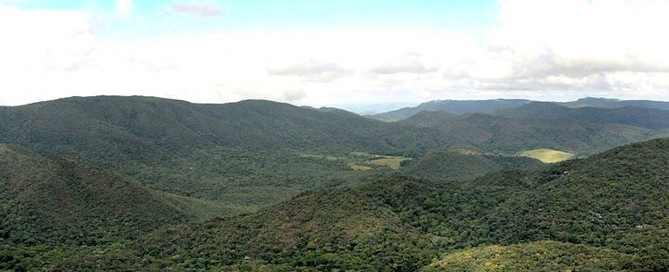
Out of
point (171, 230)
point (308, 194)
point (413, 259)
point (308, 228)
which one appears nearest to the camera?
point (413, 259)

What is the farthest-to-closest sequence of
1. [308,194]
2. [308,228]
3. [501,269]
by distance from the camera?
[308,194]
[308,228]
[501,269]

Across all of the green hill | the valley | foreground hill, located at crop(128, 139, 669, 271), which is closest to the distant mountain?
the valley

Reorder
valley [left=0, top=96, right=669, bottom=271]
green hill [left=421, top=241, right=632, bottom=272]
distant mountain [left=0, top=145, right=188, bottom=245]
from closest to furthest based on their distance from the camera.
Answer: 1. green hill [left=421, top=241, right=632, bottom=272]
2. valley [left=0, top=96, right=669, bottom=271]
3. distant mountain [left=0, top=145, right=188, bottom=245]

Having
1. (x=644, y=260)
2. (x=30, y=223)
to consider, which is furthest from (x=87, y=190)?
(x=644, y=260)

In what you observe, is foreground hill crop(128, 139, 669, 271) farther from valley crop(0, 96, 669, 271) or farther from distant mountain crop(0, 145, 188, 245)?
distant mountain crop(0, 145, 188, 245)

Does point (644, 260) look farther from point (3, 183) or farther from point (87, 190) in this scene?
point (3, 183)
